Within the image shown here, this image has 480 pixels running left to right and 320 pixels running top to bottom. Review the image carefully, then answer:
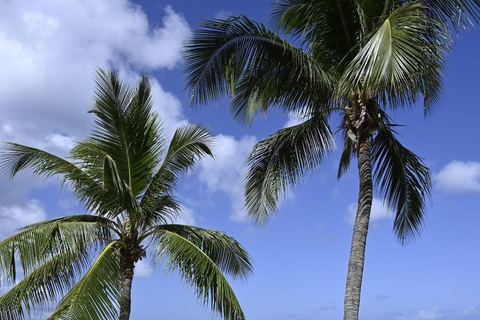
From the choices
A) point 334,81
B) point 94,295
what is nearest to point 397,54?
point 334,81

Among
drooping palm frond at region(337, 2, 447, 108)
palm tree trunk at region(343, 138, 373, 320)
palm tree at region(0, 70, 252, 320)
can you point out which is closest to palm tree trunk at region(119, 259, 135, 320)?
palm tree at region(0, 70, 252, 320)

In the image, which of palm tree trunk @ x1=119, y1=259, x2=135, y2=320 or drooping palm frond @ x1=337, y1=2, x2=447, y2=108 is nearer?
drooping palm frond @ x1=337, y1=2, x2=447, y2=108

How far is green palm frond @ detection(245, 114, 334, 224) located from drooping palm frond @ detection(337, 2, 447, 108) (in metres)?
1.58

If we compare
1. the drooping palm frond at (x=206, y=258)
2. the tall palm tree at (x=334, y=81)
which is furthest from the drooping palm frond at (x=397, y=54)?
the drooping palm frond at (x=206, y=258)

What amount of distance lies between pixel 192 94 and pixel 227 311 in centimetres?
425

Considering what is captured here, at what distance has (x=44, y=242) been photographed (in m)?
11.2

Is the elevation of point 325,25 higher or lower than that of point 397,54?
higher

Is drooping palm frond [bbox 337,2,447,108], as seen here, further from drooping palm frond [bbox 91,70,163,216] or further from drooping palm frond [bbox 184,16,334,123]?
drooping palm frond [bbox 91,70,163,216]

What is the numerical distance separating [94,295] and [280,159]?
4620mm

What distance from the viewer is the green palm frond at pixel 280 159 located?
40.1ft

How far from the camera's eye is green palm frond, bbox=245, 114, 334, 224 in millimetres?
12211

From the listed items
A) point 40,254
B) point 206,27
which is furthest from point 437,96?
point 40,254

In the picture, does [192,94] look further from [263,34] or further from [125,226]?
[125,226]

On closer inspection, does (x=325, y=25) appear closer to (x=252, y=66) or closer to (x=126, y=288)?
(x=252, y=66)
